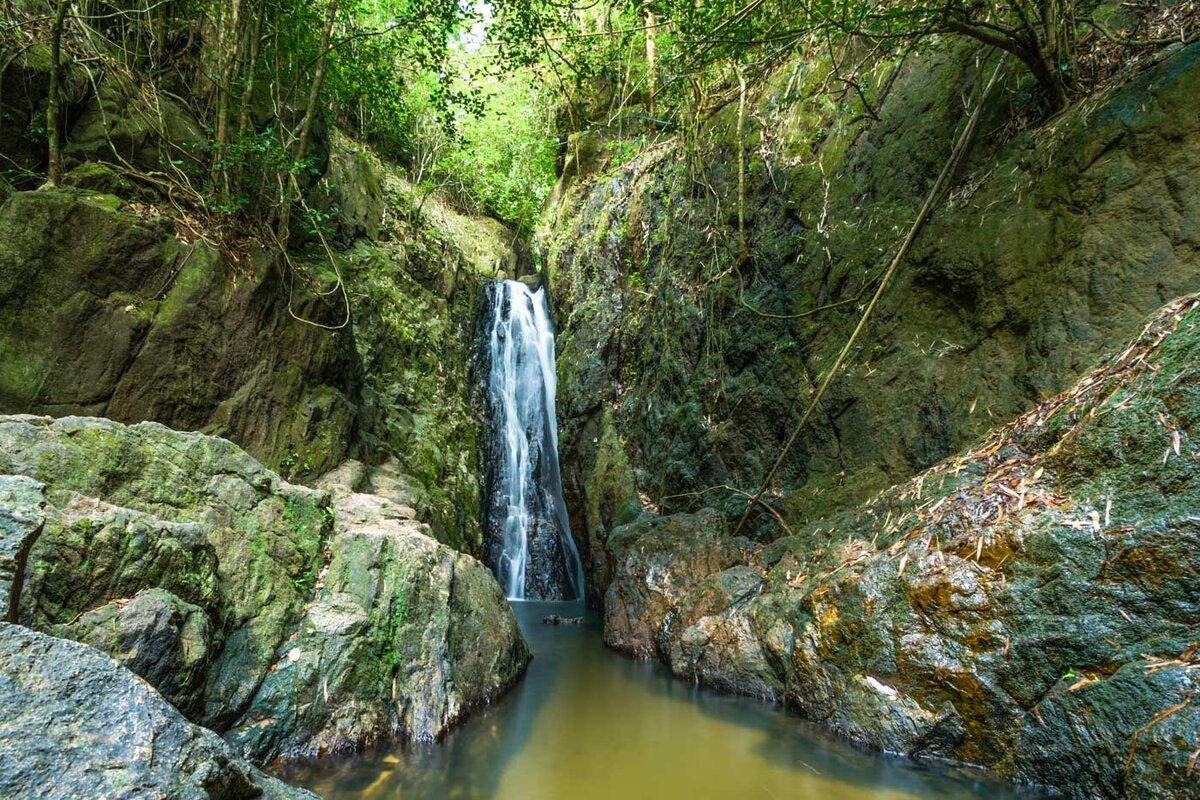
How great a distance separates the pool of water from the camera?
320cm

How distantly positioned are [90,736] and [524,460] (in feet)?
36.0

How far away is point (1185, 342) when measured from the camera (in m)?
2.72

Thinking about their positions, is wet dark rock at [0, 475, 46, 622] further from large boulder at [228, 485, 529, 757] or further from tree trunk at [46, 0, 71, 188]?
tree trunk at [46, 0, 71, 188]

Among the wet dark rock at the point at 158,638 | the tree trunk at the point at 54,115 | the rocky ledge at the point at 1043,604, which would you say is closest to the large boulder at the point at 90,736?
the wet dark rock at the point at 158,638

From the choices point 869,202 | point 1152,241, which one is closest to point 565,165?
point 869,202

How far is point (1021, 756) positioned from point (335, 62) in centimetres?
1067

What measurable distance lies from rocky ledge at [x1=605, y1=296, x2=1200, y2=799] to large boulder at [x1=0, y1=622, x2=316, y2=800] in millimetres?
3205

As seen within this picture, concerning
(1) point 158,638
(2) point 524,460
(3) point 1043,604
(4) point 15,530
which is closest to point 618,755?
(3) point 1043,604

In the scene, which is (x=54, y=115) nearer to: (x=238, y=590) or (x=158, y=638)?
(x=238, y=590)

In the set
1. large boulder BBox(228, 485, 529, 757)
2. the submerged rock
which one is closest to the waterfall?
large boulder BBox(228, 485, 529, 757)

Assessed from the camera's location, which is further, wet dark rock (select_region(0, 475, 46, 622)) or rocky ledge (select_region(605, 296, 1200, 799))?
rocky ledge (select_region(605, 296, 1200, 799))

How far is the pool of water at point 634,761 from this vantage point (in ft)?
10.5

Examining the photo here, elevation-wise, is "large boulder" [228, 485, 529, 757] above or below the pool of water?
above

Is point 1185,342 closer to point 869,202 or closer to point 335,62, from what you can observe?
point 869,202
